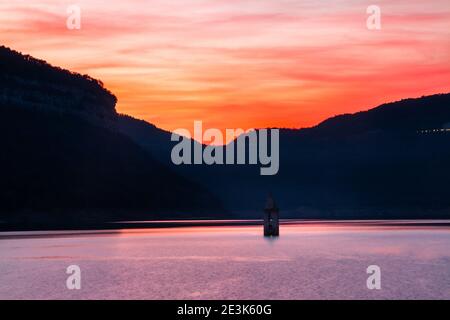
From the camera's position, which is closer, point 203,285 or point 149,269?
point 203,285

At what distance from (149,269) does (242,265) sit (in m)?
12.5

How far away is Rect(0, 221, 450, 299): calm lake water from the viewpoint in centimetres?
8194

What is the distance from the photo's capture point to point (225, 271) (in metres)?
104

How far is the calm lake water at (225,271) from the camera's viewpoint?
3226 inches

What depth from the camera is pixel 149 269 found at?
10756cm

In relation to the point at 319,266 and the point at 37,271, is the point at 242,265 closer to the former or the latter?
the point at 319,266

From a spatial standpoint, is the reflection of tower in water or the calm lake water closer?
the calm lake water

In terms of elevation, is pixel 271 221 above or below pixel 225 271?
above

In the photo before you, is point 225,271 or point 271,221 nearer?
point 225,271

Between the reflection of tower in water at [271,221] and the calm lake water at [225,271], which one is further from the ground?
the reflection of tower in water at [271,221]

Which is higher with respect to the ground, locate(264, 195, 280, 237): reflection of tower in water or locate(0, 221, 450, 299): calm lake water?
locate(264, 195, 280, 237): reflection of tower in water

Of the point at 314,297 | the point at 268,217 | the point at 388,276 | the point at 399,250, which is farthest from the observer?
the point at 268,217

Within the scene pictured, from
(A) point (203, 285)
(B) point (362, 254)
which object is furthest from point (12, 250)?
(A) point (203, 285)
